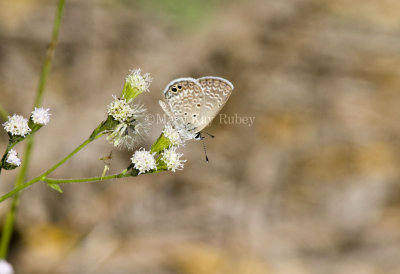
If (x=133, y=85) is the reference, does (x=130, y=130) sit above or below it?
below

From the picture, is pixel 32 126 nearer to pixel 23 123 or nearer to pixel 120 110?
pixel 23 123

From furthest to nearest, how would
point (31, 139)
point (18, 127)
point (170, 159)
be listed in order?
1. point (31, 139)
2. point (170, 159)
3. point (18, 127)

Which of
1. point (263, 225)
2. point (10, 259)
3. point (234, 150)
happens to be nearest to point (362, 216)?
point (263, 225)

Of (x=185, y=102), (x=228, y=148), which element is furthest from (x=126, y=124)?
(x=228, y=148)

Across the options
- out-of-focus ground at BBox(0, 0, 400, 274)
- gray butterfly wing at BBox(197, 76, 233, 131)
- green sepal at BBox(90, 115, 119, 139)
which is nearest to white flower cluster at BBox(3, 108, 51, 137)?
green sepal at BBox(90, 115, 119, 139)

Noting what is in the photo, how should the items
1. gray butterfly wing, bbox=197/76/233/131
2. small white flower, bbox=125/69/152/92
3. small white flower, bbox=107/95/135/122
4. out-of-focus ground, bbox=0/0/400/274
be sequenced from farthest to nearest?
out-of-focus ground, bbox=0/0/400/274, gray butterfly wing, bbox=197/76/233/131, small white flower, bbox=125/69/152/92, small white flower, bbox=107/95/135/122

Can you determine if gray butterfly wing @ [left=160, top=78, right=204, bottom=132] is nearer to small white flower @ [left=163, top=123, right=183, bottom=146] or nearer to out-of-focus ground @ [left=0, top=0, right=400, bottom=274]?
small white flower @ [left=163, top=123, right=183, bottom=146]

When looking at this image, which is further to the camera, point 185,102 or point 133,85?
point 185,102
